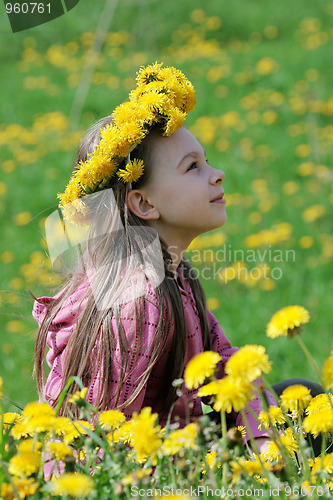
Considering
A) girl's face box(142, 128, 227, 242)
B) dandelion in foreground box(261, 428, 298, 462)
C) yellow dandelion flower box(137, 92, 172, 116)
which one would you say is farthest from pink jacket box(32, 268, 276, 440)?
yellow dandelion flower box(137, 92, 172, 116)

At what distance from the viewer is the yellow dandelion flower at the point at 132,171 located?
167cm

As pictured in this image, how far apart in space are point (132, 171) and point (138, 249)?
0.21 metres

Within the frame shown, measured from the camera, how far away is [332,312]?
3334 mm

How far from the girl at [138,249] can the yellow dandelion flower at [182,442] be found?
520 mm

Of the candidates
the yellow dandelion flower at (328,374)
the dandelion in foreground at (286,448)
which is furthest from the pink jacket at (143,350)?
the yellow dandelion flower at (328,374)

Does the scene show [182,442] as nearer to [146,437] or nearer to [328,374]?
[146,437]

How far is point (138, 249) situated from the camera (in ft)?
5.54

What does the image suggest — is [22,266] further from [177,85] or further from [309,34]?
[309,34]

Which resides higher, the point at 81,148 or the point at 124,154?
the point at 81,148

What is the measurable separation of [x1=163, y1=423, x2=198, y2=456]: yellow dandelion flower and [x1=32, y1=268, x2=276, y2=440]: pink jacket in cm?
49

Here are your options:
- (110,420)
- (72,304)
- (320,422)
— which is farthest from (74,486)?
(72,304)

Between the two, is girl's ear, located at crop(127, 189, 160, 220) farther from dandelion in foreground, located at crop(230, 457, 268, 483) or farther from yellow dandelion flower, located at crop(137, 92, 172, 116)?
dandelion in foreground, located at crop(230, 457, 268, 483)

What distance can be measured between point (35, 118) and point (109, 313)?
4.86 m

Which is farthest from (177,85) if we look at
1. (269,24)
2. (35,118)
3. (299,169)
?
(269,24)
